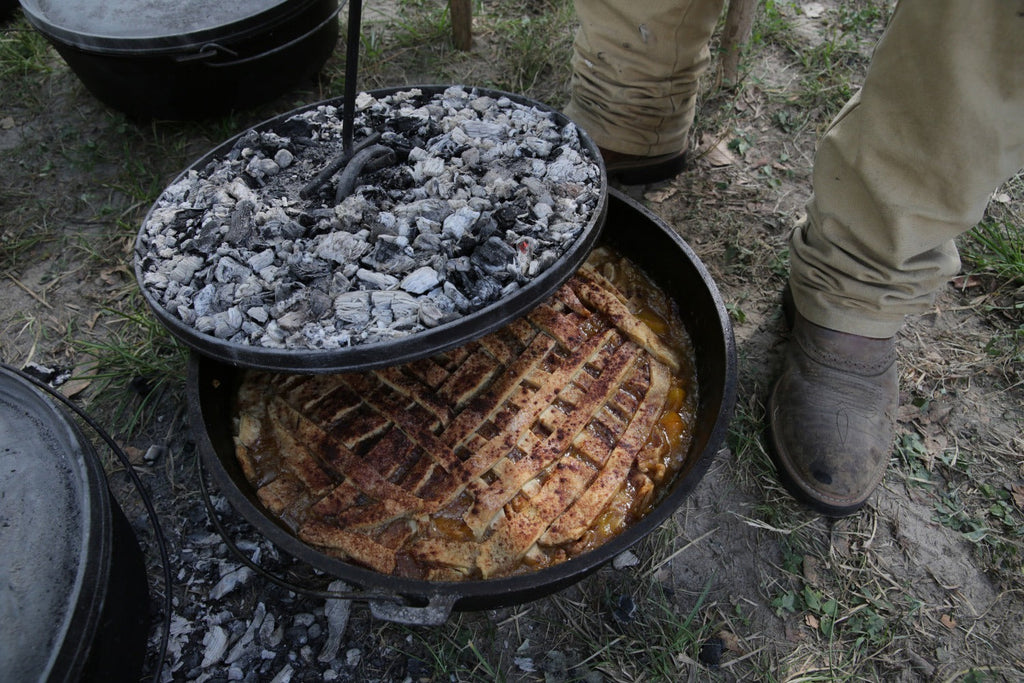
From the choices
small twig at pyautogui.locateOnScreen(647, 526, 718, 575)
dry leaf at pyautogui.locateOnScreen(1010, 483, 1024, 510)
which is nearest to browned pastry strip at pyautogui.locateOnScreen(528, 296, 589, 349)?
small twig at pyautogui.locateOnScreen(647, 526, 718, 575)

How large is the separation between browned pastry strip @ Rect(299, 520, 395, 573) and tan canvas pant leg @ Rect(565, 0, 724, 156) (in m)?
1.85

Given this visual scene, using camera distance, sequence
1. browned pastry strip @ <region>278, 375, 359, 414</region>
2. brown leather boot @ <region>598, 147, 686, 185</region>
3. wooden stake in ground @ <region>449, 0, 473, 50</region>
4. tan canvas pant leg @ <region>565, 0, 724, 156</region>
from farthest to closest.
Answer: wooden stake in ground @ <region>449, 0, 473, 50</region>
brown leather boot @ <region>598, 147, 686, 185</region>
tan canvas pant leg @ <region>565, 0, 724, 156</region>
browned pastry strip @ <region>278, 375, 359, 414</region>

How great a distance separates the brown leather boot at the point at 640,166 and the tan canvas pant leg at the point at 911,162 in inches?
Result: 30.6

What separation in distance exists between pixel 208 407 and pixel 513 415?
0.81 m

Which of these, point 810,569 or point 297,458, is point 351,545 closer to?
point 297,458

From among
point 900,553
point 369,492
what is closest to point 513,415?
point 369,492

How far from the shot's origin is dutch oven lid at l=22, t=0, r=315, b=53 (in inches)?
90.4

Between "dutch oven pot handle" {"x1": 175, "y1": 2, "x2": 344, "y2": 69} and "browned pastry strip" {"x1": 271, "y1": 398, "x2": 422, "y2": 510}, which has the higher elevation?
"dutch oven pot handle" {"x1": 175, "y1": 2, "x2": 344, "y2": 69}

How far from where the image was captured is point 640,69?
2385mm

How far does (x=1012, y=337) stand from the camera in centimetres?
239

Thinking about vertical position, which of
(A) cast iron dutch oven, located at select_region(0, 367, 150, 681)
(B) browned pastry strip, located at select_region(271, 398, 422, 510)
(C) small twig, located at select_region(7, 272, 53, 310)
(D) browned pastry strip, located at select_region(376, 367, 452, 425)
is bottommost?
(C) small twig, located at select_region(7, 272, 53, 310)

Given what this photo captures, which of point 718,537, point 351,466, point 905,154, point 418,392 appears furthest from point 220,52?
point 718,537

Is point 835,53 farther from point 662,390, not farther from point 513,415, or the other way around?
point 513,415

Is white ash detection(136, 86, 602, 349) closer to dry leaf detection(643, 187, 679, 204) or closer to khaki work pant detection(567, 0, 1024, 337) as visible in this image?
khaki work pant detection(567, 0, 1024, 337)
